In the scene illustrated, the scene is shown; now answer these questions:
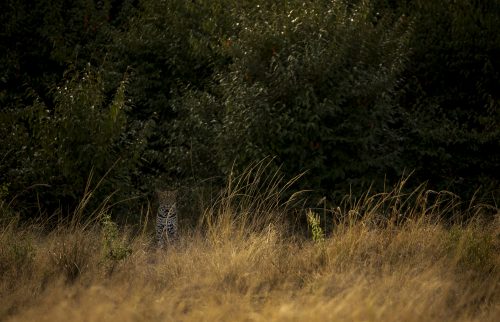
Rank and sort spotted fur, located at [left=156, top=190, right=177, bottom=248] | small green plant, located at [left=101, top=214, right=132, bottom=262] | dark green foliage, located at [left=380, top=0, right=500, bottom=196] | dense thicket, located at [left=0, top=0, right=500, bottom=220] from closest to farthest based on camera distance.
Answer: small green plant, located at [left=101, top=214, right=132, bottom=262]
spotted fur, located at [left=156, top=190, right=177, bottom=248]
dense thicket, located at [left=0, top=0, right=500, bottom=220]
dark green foliage, located at [left=380, top=0, right=500, bottom=196]

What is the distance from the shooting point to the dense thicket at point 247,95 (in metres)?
8.31

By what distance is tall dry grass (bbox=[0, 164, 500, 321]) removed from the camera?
12.3ft

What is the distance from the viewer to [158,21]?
12.2 m

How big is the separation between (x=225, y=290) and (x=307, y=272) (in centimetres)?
72

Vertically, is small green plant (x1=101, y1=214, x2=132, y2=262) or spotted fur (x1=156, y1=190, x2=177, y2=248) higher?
small green plant (x1=101, y1=214, x2=132, y2=262)

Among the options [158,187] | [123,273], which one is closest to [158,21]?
[158,187]

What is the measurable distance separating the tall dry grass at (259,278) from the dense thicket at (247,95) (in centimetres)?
185

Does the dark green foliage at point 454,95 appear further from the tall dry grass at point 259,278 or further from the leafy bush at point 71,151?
the tall dry grass at point 259,278

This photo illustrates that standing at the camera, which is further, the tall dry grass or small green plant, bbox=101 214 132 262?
small green plant, bbox=101 214 132 262

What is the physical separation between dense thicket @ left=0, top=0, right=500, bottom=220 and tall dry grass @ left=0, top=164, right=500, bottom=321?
1.85 meters

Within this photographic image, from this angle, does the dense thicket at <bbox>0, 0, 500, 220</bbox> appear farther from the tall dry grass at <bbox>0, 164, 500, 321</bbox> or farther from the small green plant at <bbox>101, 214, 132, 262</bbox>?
the tall dry grass at <bbox>0, 164, 500, 321</bbox>

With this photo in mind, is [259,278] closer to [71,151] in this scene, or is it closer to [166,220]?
[166,220]

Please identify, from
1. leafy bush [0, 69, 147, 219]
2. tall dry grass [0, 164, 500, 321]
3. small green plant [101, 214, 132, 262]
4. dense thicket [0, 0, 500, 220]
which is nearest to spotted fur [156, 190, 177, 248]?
tall dry grass [0, 164, 500, 321]

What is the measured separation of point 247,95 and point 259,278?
4515 mm
